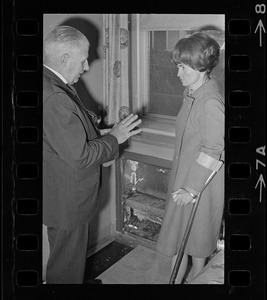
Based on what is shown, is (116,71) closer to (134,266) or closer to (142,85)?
(142,85)

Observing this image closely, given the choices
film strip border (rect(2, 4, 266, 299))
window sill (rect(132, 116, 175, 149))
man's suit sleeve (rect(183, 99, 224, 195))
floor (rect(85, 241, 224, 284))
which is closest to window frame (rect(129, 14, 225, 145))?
window sill (rect(132, 116, 175, 149))

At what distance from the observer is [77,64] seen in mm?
1449

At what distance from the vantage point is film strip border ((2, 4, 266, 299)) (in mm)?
1372

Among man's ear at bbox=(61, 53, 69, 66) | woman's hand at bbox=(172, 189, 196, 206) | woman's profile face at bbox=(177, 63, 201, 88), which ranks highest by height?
man's ear at bbox=(61, 53, 69, 66)

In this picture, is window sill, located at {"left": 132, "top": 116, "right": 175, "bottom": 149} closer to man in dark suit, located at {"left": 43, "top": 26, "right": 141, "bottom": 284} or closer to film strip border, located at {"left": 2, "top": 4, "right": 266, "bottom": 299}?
man in dark suit, located at {"left": 43, "top": 26, "right": 141, "bottom": 284}

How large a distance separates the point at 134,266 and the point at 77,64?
29.4 inches

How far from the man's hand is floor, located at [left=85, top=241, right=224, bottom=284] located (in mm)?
414

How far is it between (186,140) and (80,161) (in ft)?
1.21
